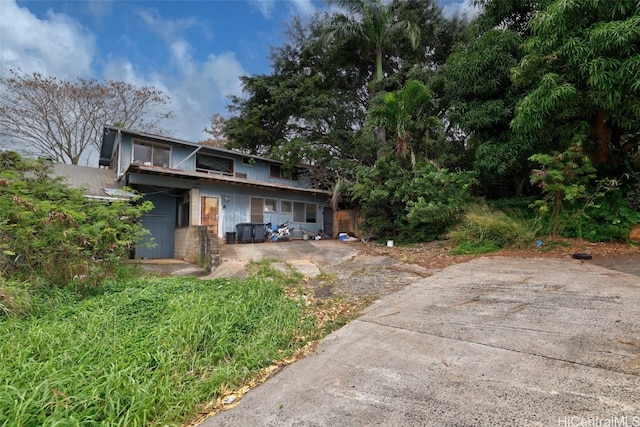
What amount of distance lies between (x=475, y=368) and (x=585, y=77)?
6.59m

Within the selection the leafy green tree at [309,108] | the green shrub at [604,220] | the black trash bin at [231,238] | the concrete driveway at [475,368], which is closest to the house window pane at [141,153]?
the black trash bin at [231,238]

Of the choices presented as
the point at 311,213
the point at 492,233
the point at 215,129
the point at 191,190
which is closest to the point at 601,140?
the point at 492,233

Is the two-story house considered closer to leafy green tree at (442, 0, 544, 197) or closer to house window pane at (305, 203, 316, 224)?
house window pane at (305, 203, 316, 224)

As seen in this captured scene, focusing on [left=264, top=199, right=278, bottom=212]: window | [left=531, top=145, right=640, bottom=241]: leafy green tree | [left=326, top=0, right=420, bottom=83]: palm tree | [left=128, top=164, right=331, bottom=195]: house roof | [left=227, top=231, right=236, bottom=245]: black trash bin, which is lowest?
[left=227, top=231, right=236, bottom=245]: black trash bin

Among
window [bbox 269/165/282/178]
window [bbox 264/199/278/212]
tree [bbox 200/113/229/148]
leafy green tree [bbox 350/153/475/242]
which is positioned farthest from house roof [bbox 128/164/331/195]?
tree [bbox 200/113/229/148]

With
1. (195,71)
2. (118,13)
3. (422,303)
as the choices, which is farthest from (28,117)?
(422,303)

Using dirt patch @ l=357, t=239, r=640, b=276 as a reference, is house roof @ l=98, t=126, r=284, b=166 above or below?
above

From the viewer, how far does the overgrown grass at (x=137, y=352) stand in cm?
195

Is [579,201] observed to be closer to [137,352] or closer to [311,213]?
[137,352]

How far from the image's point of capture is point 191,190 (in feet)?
35.1

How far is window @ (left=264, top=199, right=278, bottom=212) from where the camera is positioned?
42.9 ft

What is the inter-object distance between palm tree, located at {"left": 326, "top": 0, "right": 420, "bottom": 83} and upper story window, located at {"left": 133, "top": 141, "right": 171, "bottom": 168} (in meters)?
8.66

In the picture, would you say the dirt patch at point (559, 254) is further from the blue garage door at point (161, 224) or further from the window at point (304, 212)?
the blue garage door at point (161, 224)

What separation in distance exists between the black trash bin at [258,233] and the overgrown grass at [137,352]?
7.25 meters
